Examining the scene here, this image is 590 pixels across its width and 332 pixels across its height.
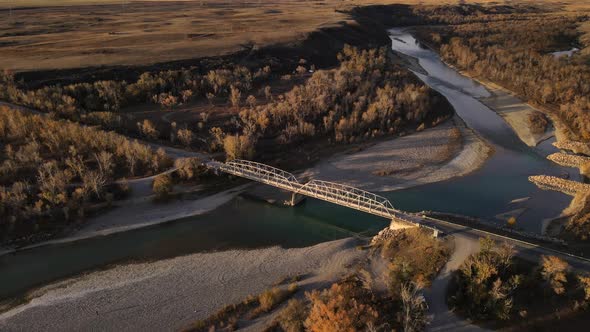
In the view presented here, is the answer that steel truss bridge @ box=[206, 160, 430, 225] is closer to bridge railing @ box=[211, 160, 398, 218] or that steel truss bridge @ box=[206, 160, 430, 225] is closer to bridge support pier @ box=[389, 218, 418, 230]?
bridge railing @ box=[211, 160, 398, 218]

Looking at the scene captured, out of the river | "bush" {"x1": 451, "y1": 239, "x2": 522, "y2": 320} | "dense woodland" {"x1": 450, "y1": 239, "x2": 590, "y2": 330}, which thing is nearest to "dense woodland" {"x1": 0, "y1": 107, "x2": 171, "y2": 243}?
the river

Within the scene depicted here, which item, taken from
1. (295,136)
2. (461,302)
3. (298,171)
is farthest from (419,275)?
(295,136)

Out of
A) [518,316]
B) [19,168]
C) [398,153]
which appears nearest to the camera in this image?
[518,316]

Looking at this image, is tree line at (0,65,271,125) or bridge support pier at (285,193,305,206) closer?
bridge support pier at (285,193,305,206)

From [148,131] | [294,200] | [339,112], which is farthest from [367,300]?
[339,112]

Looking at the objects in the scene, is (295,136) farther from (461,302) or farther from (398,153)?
(461,302)

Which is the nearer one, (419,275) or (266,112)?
(419,275)
